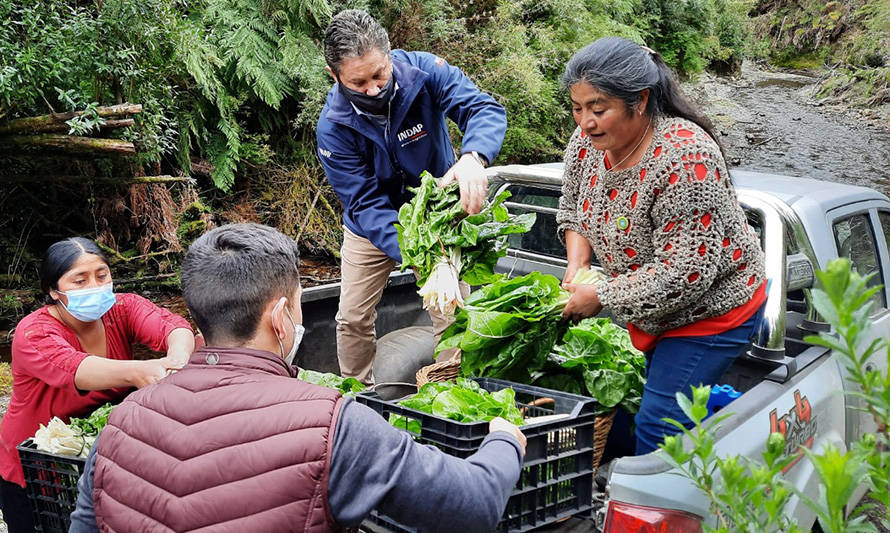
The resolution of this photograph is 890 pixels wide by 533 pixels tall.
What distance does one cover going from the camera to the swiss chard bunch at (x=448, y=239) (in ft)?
10.3

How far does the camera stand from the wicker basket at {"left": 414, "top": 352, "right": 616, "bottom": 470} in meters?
2.91

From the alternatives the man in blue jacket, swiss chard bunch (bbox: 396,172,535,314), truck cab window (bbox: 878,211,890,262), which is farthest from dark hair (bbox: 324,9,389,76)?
truck cab window (bbox: 878,211,890,262)

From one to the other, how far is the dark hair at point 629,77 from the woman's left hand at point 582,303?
723mm

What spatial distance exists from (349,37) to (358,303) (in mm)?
1375

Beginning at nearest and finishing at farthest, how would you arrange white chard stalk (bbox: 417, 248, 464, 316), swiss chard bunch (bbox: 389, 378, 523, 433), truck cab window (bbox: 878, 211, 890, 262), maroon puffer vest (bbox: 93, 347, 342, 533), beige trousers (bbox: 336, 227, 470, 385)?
maroon puffer vest (bbox: 93, 347, 342, 533), swiss chard bunch (bbox: 389, 378, 523, 433), white chard stalk (bbox: 417, 248, 464, 316), beige trousers (bbox: 336, 227, 470, 385), truck cab window (bbox: 878, 211, 890, 262)

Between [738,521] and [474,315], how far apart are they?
6.02 ft

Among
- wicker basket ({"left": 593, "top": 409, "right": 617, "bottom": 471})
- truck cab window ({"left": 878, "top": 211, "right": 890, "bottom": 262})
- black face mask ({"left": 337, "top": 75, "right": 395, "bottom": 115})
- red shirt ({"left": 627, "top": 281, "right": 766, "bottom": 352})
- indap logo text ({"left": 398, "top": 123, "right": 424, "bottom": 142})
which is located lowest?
wicker basket ({"left": 593, "top": 409, "right": 617, "bottom": 471})

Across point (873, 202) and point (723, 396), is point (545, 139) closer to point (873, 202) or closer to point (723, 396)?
point (873, 202)

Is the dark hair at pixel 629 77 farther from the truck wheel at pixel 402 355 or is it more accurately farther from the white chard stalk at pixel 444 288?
the truck wheel at pixel 402 355

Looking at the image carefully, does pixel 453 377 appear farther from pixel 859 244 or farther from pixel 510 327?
pixel 859 244

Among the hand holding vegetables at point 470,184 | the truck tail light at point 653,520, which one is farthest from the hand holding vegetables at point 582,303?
the truck tail light at point 653,520

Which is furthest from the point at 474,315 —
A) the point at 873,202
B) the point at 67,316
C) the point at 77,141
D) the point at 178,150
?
the point at 178,150

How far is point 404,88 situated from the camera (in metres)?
3.59

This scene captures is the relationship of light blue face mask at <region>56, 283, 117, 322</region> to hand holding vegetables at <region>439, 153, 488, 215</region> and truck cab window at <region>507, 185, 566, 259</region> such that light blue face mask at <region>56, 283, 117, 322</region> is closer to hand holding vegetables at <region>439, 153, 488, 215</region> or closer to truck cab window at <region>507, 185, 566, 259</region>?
hand holding vegetables at <region>439, 153, 488, 215</region>
